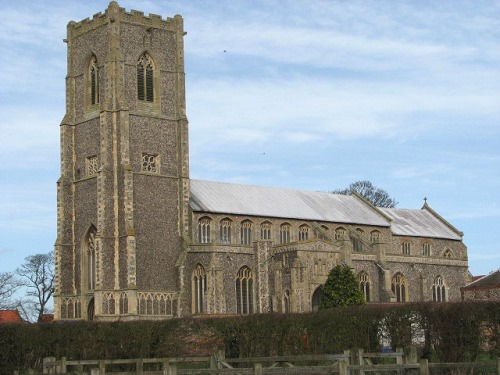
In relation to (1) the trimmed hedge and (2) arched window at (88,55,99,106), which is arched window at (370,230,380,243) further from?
(1) the trimmed hedge

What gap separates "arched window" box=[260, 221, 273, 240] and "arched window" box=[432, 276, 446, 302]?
16.2 meters

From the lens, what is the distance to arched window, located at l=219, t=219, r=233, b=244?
77.6 m

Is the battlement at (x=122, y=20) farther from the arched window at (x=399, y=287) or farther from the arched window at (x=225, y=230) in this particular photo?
the arched window at (x=399, y=287)

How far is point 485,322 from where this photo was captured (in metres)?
43.0

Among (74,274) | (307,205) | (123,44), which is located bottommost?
(74,274)

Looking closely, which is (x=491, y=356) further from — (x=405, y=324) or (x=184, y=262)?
(x=184, y=262)

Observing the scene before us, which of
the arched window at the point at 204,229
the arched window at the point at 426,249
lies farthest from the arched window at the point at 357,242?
the arched window at the point at 204,229

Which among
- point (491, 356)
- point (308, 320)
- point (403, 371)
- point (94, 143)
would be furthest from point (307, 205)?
point (403, 371)

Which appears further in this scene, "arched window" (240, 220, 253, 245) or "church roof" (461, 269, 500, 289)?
"church roof" (461, 269, 500, 289)

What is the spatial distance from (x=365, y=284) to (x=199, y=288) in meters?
15.2

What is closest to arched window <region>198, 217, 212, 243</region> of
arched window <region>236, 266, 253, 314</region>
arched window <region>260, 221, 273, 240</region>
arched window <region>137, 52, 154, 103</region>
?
arched window <region>236, 266, 253, 314</region>

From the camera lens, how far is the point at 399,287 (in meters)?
84.6

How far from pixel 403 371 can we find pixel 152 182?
41.9 m

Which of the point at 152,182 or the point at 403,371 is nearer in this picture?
the point at 403,371
